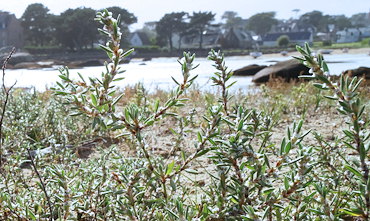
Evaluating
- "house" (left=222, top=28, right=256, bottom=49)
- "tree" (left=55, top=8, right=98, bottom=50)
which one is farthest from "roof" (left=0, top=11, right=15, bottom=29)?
"house" (left=222, top=28, right=256, bottom=49)

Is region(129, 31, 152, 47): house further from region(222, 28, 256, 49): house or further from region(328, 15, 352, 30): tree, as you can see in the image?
region(328, 15, 352, 30): tree

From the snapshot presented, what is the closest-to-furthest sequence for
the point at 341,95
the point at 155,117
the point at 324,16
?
the point at 341,95 → the point at 155,117 → the point at 324,16

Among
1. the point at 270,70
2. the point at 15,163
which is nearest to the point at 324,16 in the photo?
the point at 270,70

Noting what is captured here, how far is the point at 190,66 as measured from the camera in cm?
146

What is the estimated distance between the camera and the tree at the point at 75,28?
96.6ft

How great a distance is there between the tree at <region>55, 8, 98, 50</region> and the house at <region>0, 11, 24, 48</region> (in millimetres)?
13023

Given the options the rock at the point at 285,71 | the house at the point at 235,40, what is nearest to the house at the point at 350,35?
the house at the point at 235,40

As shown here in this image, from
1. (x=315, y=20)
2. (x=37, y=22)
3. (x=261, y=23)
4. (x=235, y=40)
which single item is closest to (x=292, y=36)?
(x=261, y=23)

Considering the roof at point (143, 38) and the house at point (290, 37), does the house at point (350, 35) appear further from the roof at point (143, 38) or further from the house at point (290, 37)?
the roof at point (143, 38)

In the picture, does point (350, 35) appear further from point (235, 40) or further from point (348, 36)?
point (235, 40)

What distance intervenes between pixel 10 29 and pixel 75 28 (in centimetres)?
1952

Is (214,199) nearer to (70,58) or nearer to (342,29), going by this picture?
(70,58)

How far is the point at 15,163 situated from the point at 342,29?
9944cm

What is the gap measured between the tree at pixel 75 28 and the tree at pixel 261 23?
205 feet
